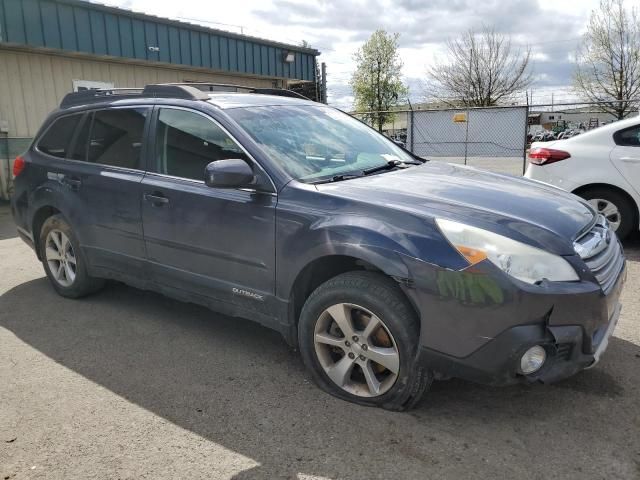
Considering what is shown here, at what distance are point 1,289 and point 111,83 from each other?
26.7 ft

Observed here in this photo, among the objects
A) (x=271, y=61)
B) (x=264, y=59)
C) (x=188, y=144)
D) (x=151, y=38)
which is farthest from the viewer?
(x=271, y=61)

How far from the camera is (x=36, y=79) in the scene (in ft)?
35.6

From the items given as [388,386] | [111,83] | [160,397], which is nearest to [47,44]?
[111,83]

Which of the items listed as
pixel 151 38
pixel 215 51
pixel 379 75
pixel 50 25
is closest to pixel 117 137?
pixel 50 25

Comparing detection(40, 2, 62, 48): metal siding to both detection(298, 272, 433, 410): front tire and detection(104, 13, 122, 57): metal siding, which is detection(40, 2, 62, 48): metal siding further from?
detection(298, 272, 433, 410): front tire

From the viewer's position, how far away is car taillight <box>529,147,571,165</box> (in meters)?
6.20

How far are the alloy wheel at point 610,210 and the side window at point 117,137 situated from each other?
4.86 metres

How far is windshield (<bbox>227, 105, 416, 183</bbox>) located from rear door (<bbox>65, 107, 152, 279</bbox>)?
97 centimetres

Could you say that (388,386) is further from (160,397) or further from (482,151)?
(482,151)

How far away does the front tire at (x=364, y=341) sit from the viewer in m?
2.72

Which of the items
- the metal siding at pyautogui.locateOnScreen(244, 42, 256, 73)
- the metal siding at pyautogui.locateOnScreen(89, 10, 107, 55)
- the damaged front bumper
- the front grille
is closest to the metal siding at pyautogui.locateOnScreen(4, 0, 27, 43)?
the metal siding at pyautogui.locateOnScreen(89, 10, 107, 55)

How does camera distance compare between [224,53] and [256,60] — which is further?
[256,60]

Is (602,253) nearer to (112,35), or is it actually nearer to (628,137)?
(628,137)

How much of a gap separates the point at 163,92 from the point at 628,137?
16.2 ft
